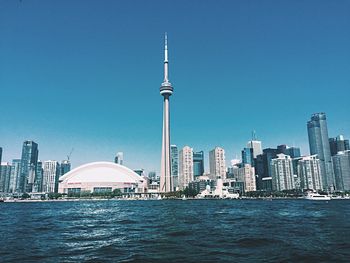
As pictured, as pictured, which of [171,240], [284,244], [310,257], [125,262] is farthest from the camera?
[171,240]

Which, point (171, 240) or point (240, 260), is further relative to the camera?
point (171, 240)

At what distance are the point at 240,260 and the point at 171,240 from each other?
8502mm

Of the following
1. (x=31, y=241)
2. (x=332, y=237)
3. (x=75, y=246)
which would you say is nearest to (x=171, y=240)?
(x=75, y=246)

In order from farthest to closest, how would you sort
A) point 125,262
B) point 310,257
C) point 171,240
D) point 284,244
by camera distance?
1. point 171,240
2. point 284,244
3. point 310,257
4. point 125,262

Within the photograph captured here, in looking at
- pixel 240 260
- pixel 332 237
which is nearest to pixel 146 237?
pixel 240 260

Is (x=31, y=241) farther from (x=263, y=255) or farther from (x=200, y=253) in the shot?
(x=263, y=255)

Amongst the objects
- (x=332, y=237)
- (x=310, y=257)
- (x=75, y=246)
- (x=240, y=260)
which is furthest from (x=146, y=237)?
(x=332, y=237)

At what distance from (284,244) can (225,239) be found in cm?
485

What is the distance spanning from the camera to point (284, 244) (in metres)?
22.5

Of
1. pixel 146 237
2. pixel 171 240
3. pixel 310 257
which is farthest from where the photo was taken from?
pixel 146 237

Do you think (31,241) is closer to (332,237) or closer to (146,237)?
(146,237)

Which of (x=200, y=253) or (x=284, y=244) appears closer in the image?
(x=200, y=253)

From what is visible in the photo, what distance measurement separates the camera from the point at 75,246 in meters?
22.6

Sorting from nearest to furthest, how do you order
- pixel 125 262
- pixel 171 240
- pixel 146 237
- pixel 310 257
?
pixel 125 262, pixel 310 257, pixel 171 240, pixel 146 237
